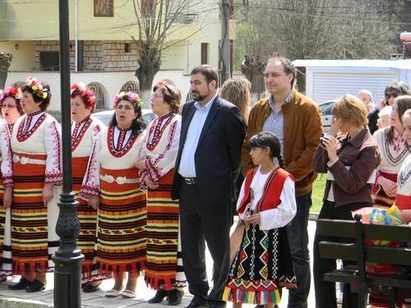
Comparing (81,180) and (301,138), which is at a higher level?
(301,138)

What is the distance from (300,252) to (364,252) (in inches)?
52.8

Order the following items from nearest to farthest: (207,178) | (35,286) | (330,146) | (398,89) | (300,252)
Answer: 1. (330,146)
2. (300,252)
3. (207,178)
4. (35,286)
5. (398,89)

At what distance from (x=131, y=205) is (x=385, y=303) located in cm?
278

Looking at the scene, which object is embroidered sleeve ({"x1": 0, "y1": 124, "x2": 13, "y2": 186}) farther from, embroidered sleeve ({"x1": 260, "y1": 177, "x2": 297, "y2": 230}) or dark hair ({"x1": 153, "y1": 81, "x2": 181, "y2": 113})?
embroidered sleeve ({"x1": 260, "y1": 177, "x2": 297, "y2": 230})

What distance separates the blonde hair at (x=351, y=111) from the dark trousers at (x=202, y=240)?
1266mm

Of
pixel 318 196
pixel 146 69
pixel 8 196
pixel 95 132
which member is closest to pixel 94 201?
pixel 95 132

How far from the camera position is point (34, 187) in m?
9.54

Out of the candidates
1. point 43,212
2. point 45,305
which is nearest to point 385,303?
point 45,305

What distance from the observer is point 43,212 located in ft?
31.5

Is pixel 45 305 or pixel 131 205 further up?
pixel 131 205

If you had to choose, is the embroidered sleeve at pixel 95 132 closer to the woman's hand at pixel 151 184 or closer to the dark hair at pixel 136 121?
the dark hair at pixel 136 121

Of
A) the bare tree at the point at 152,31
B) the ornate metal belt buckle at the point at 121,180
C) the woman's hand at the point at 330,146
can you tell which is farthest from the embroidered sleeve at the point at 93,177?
the bare tree at the point at 152,31

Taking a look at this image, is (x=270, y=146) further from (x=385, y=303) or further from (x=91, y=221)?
(x=91, y=221)

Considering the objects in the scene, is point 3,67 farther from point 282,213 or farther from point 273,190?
point 282,213
